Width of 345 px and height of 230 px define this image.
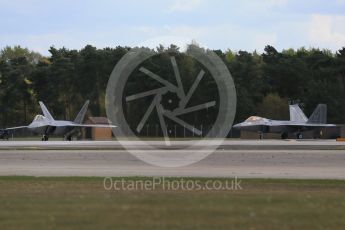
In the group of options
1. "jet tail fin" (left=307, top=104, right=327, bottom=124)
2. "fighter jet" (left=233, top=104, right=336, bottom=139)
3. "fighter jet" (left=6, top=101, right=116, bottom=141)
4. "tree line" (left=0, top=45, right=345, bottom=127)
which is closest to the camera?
"fighter jet" (left=6, top=101, right=116, bottom=141)

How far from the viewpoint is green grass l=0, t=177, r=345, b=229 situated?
37.3 ft

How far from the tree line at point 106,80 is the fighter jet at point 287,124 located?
20.3m

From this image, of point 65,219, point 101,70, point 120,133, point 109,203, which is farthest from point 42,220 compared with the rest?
point 101,70

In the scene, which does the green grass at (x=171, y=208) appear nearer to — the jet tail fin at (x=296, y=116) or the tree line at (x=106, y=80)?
the jet tail fin at (x=296, y=116)

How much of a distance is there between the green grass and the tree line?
9641 centimetres

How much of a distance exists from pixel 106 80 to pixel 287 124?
4939 cm

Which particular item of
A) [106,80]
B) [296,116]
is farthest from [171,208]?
[106,80]

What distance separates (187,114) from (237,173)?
299 feet

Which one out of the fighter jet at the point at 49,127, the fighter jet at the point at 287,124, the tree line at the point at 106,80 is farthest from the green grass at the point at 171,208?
the tree line at the point at 106,80

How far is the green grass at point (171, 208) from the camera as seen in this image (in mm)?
11383

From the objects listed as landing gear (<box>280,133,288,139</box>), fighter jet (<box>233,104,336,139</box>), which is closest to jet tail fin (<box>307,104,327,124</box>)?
fighter jet (<box>233,104,336,139</box>)

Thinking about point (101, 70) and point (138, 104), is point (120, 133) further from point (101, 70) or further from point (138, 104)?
point (101, 70)

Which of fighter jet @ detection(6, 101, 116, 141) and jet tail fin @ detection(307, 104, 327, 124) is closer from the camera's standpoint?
fighter jet @ detection(6, 101, 116, 141)

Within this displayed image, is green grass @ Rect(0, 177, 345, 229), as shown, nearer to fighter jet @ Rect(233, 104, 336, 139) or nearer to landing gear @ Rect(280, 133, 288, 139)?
fighter jet @ Rect(233, 104, 336, 139)
